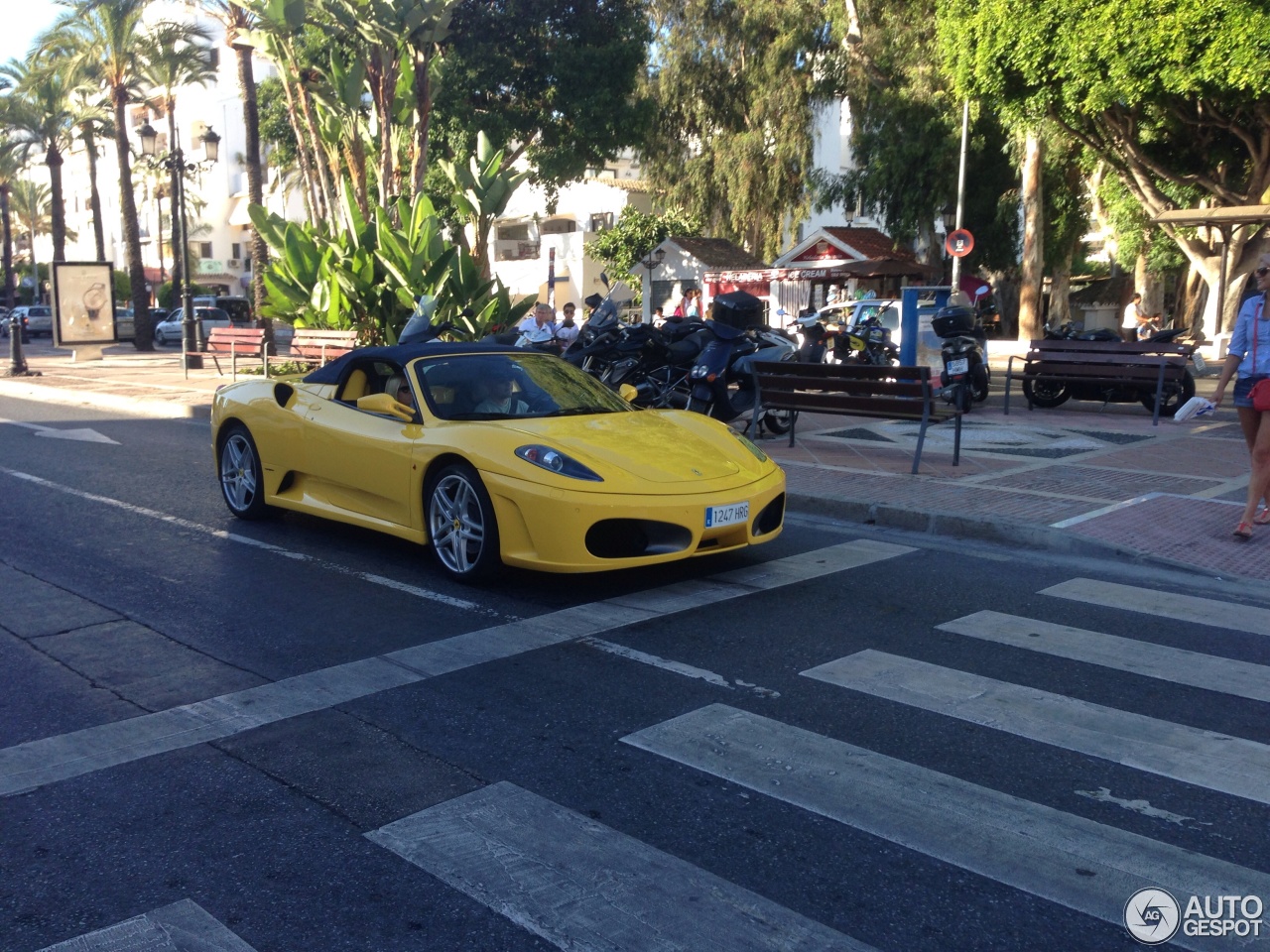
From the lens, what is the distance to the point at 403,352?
24.8ft

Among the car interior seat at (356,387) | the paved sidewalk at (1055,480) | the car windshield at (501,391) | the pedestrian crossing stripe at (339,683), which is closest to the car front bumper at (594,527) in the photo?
the pedestrian crossing stripe at (339,683)

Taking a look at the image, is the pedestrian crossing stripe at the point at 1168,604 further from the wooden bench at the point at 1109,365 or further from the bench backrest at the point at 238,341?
the bench backrest at the point at 238,341

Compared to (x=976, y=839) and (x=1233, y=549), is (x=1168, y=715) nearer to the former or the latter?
(x=976, y=839)

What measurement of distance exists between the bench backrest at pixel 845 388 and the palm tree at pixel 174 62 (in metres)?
28.5

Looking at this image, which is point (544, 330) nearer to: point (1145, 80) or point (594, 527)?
point (594, 527)

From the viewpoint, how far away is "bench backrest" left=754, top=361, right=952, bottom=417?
9906 millimetres

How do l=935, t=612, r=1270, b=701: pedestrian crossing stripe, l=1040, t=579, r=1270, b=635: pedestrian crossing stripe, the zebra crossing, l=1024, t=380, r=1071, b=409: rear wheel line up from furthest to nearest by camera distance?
l=1024, t=380, r=1071, b=409: rear wheel → l=1040, t=579, r=1270, b=635: pedestrian crossing stripe → l=935, t=612, r=1270, b=701: pedestrian crossing stripe → the zebra crossing

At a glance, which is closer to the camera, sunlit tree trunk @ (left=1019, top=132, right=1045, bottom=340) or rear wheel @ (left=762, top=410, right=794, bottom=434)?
rear wheel @ (left=762, top=410, right=794, bottom=434)

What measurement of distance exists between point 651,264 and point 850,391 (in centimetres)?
3183

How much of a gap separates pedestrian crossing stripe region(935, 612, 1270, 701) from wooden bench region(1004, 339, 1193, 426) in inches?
352

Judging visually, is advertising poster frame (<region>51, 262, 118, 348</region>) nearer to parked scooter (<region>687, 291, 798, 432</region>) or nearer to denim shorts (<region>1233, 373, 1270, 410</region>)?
parked scooter (<region>687, 291, 798, 432</region>)

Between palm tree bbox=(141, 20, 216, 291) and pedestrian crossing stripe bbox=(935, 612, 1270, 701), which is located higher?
palm tree bbox=(141, 20, 216, 291)

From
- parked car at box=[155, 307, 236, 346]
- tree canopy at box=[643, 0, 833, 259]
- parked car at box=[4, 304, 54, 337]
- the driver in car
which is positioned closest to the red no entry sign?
tree canopy at box=[643, 0, 833, 259]

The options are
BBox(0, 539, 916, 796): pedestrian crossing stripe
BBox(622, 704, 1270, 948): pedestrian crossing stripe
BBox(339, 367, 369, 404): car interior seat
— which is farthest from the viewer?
BBox(339, 367, 369, 404): car interior seat
